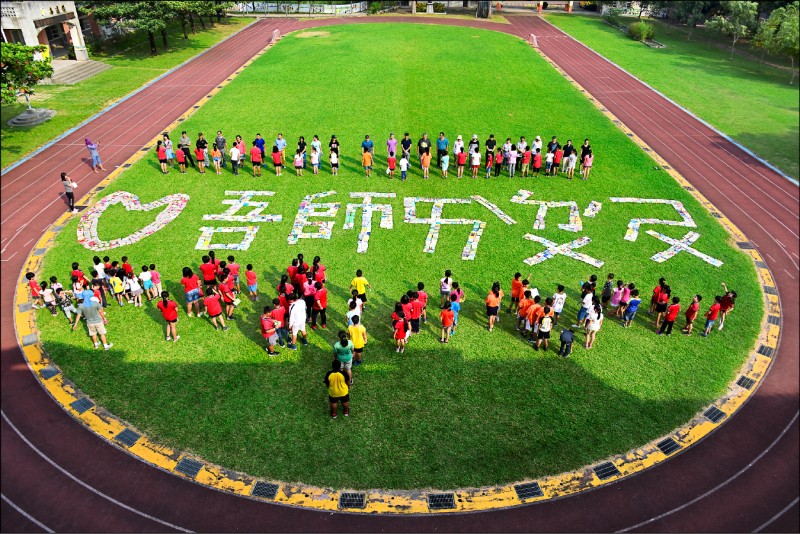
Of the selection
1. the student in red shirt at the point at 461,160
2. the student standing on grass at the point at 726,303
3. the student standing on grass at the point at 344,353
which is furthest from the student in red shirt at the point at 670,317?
the student in red shirt at the point at 461,160

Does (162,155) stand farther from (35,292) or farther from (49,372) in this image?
(49,372)

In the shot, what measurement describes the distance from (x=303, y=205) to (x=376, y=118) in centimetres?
973

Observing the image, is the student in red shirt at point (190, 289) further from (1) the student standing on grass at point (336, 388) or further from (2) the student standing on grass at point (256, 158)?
(2) the student standing on grass at point (256, 158)

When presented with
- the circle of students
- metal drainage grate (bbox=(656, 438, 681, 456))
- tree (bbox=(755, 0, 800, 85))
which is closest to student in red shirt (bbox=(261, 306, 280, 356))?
the circle of students

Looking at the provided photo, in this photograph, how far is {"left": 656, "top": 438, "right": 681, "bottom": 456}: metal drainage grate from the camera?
10.7 m

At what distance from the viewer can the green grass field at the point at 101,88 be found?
24702 mm

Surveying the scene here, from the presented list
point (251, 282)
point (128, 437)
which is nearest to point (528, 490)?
point (128, 437)

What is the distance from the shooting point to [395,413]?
1130 cm

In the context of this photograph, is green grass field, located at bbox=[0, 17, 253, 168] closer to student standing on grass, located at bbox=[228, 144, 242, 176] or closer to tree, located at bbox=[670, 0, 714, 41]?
student standing on grass, located at bbox=[228, 144, 242, 176]

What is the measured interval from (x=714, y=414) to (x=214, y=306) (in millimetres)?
11443

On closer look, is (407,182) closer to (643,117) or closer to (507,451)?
(507,451)

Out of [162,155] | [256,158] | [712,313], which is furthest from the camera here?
[162,155]

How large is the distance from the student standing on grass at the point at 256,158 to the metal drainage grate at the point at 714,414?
16.4 m

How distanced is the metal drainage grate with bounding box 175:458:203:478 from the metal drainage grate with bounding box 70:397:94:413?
272 centimetres
